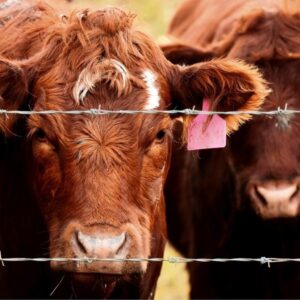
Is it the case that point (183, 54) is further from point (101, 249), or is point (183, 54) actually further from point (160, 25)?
point (160, 25)

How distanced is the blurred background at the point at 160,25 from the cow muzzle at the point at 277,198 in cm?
111

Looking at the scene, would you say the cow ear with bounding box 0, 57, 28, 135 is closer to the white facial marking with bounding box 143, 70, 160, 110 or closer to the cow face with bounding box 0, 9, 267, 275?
the cow face with bounding box 0, 9, 267, 275

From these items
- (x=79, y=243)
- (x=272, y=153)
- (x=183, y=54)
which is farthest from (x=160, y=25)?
(x=79, y=243)

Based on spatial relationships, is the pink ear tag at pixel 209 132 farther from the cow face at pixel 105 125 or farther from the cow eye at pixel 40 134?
the cow eye at pixel 40 134

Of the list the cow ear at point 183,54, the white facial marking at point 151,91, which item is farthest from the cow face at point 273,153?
the white facial marking at point 151,91

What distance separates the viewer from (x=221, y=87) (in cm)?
548

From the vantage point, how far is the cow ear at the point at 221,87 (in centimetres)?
548

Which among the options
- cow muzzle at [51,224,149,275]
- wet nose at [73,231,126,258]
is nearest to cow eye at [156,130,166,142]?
cow muzzle at [51,224,149,275]

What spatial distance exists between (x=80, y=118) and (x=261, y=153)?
1610mm

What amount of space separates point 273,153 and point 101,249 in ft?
5.97

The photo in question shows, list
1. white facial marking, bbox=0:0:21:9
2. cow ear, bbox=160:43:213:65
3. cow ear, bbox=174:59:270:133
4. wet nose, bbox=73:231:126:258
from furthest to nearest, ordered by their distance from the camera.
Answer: cow ear, bbox=160:43:213:65 < white facial marking, bbox=0:0:21:9 < cow ear, bbox=174:59:270:133 < wet nose, bbox=73:231:126:258

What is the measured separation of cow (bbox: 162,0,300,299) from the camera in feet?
20.6

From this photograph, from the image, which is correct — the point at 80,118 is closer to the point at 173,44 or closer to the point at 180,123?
the point at 180,123

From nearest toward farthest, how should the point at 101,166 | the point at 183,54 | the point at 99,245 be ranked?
the point at 99,245
the point at 101,166
the point at 183,54
